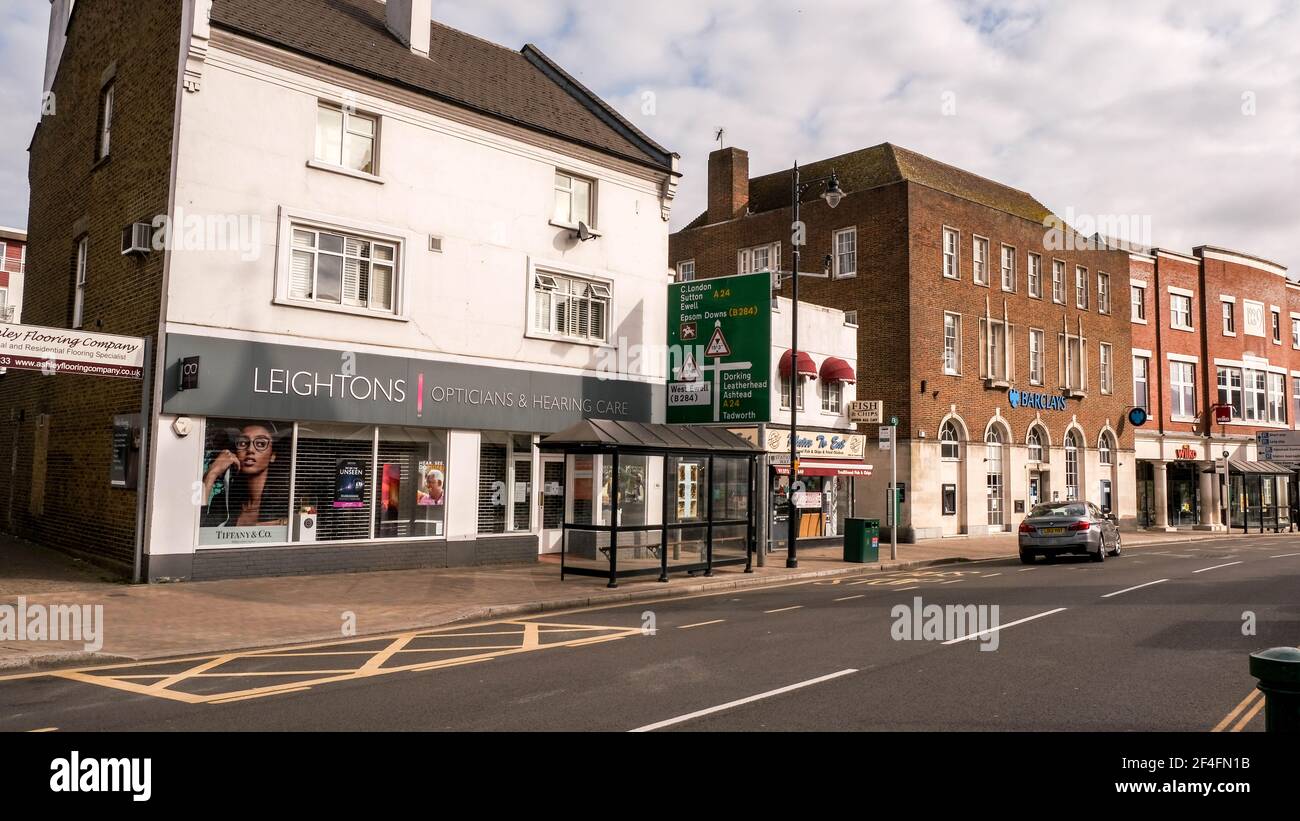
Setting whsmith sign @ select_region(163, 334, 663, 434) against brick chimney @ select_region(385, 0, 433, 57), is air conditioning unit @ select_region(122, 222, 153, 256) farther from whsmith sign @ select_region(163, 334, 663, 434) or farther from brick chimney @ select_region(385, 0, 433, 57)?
brick chimney @ select_region(385, 0, 433, 57)

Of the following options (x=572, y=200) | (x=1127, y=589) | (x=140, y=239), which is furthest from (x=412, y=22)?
(x=1127, y=589)

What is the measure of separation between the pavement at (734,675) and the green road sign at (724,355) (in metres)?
9.78

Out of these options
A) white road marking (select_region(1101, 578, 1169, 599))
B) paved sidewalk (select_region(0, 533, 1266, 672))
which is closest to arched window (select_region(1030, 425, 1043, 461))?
white road marking (select_region(1101, 578, 1169, 599))

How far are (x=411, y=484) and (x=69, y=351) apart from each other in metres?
6.43

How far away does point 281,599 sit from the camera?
14.4m

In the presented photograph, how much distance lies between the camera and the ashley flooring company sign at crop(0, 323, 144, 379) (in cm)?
1409

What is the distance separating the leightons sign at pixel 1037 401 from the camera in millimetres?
35156

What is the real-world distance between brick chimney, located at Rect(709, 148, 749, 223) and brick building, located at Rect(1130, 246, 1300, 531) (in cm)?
1814

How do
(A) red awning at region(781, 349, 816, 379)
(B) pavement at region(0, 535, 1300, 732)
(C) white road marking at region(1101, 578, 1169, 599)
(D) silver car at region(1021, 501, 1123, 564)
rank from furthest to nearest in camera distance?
(A) red awning at region(781, 349, 816, 379)
(D) silver car at region(1021, 501, 1123, 564)
(C) white road marking at region(1101, 578, 1169, 599)
(B) pavement at region(0, 535, 1300, 732)

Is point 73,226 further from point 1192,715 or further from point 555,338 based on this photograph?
point 1192,715

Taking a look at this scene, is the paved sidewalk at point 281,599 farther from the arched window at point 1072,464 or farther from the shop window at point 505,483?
the arched window at point 1072,464

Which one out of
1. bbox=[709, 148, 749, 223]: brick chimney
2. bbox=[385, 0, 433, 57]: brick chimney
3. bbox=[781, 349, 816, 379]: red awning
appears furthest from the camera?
bbox=[709, 148, 749, 223]: brick chimney

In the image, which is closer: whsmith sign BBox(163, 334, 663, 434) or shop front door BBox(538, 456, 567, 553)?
whsmith sign BBox(163, 334, 663, 434)
